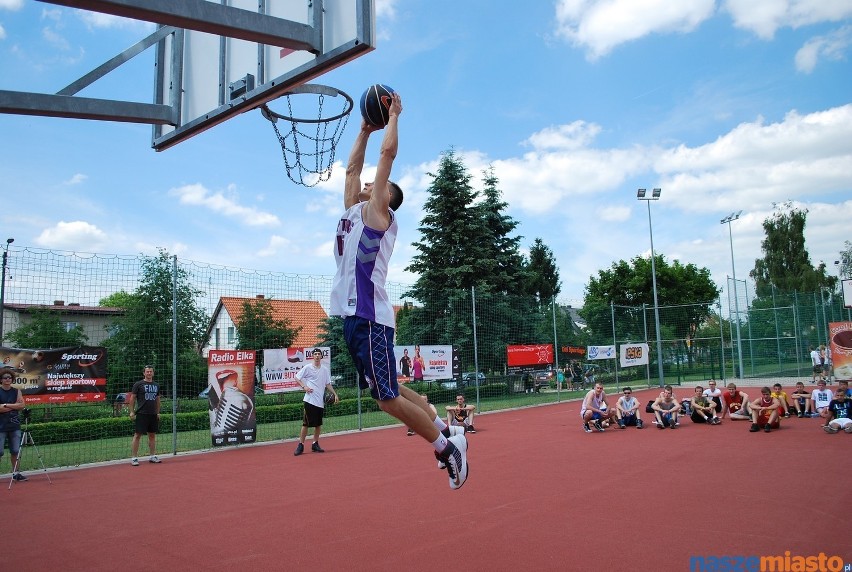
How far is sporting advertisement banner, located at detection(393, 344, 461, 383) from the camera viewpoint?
17062 millimetres

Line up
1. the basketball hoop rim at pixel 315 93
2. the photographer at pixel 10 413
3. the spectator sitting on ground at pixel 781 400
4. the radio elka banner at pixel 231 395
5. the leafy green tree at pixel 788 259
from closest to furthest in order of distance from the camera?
the basketball hoop rim at pixel 315 93, the photographer at pixel 10 413, the radio elka banner at pixel 231 395, the spectator sitting on ground at pixel 781 400, the leafy green tree at pixel 788 259

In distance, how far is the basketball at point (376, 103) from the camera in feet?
15.5

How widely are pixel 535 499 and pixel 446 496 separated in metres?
1.05

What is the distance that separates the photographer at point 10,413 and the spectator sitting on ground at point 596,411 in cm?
1093

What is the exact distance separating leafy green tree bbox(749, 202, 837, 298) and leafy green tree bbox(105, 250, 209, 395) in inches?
1870

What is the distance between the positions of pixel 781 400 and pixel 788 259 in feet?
135

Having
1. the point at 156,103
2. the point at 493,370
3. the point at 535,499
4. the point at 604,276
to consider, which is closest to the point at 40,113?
the point at 156,103

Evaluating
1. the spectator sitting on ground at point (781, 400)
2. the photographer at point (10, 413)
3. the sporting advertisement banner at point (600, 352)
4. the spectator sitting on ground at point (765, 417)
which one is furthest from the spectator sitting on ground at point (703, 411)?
the photographer at point (10, 413)

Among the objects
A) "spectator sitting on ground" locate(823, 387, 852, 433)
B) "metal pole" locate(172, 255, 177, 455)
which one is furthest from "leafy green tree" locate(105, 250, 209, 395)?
"spectator sitting on ground" locate(823, 387, 852, 433)

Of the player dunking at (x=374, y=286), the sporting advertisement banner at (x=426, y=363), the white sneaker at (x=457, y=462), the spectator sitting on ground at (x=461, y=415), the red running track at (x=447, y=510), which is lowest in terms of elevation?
the red running track at (x=447, y=510)

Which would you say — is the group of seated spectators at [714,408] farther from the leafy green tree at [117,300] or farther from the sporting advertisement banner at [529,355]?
the leafy green tree at [117,300]

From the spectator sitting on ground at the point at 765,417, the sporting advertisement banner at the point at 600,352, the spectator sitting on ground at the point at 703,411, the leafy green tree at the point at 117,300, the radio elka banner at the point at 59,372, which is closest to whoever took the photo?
the radio elka banner at the point at 59,372

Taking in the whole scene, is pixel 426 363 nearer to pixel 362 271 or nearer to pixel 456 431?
pixel 456 431

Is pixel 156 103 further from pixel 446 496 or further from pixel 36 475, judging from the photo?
pixel 36 475
